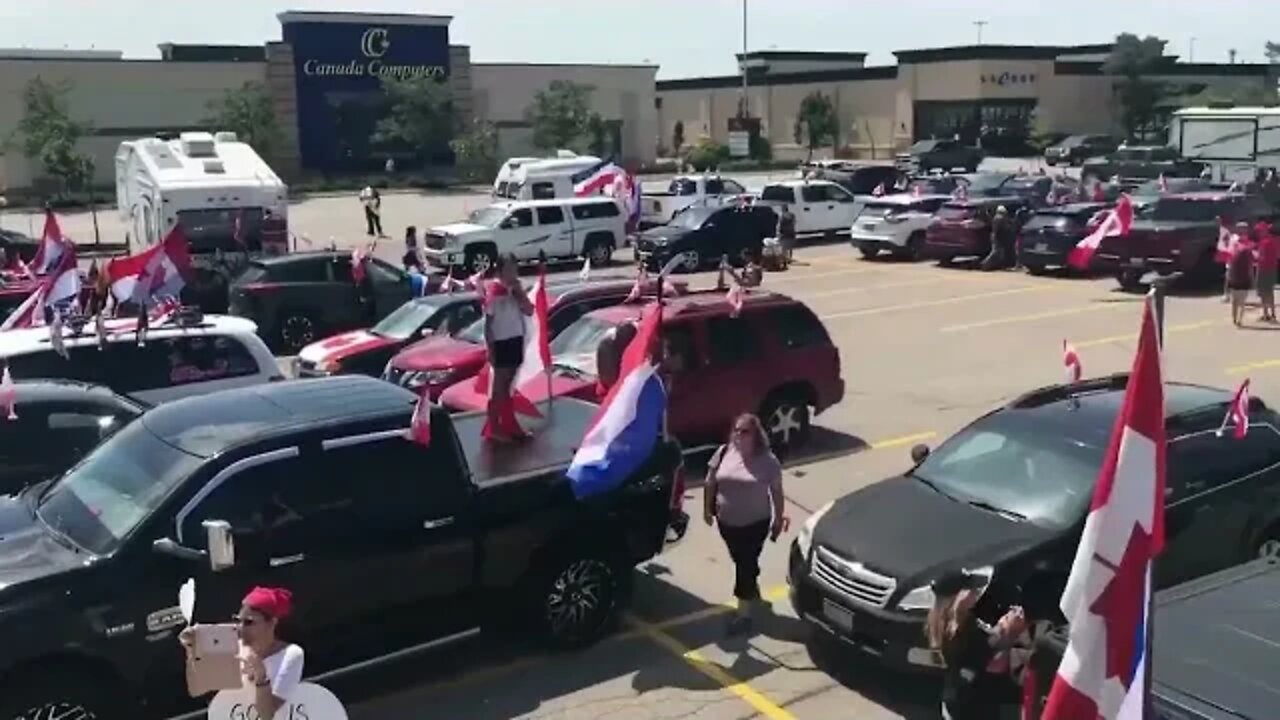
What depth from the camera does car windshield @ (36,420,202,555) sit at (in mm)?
7324

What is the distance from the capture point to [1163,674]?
15.8ft

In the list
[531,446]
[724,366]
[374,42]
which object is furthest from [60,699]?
[374,42]

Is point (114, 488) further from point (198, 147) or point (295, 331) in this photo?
point (198, 147)

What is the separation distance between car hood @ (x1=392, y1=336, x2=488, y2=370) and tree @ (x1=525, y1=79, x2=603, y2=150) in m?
49.4

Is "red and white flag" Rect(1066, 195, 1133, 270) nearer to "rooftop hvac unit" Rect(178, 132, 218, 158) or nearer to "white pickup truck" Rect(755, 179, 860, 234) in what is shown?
"white pickup truck" Rect(755, 179, 860, 234)

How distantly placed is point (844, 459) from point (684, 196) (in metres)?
24.9

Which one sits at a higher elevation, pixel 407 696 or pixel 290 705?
pixel 290 705

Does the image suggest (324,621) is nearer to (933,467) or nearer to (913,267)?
(933,467)

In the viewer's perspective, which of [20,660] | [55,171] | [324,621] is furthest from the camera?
[55,171]

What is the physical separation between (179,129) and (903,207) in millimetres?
41830

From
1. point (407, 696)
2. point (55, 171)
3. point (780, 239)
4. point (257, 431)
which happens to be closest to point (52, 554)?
point (257, 431)

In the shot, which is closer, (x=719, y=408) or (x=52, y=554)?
(x=52, y=554)

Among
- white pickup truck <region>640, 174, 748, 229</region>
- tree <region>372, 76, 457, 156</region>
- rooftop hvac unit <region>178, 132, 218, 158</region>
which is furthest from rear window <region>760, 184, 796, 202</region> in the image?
tree <region>372, 76, 457, 156</region>

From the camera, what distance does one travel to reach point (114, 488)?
770cm
